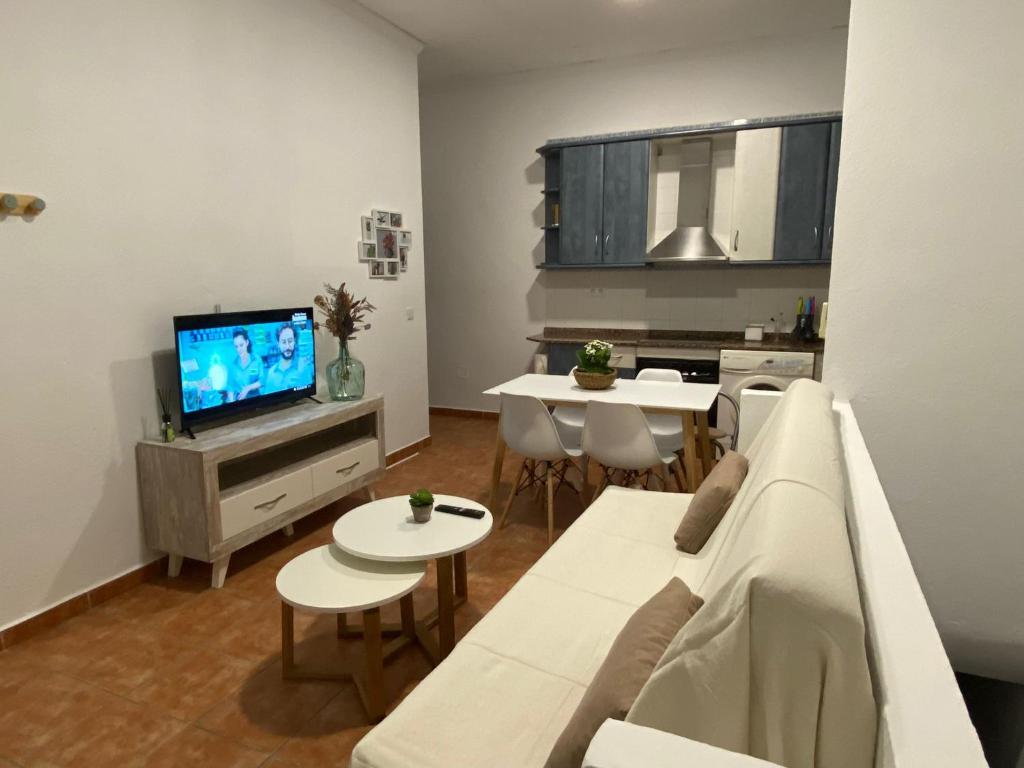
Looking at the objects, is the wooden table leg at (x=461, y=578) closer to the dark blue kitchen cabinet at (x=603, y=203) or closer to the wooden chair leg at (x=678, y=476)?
the wooden chair leg at (x=678, y=476)

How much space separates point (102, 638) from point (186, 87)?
2.46 m

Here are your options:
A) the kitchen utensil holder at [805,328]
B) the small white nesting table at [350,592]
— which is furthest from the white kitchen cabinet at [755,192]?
the small white nesting table at [350,592]

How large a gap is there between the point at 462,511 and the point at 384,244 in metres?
2.61

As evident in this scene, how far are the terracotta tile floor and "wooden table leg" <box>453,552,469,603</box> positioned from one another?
0.06 m

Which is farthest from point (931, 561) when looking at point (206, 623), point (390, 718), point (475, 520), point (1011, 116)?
point (206, 623)

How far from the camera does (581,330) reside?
5.57 meters

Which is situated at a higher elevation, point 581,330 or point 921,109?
point 921,109

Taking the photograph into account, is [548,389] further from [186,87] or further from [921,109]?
[186,87]

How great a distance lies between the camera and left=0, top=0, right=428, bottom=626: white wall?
2.36 meters

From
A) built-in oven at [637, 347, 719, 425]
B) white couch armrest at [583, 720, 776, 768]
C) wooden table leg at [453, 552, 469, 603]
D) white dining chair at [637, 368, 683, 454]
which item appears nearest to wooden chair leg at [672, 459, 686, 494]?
white dining chair at [637, 368, 683, 454]

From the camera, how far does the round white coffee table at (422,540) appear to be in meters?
2.04

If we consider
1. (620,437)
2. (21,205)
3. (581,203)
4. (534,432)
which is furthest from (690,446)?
(21,205)

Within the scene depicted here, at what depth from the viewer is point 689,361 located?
15.7ft

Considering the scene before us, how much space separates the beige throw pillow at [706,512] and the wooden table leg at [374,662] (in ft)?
3.42
